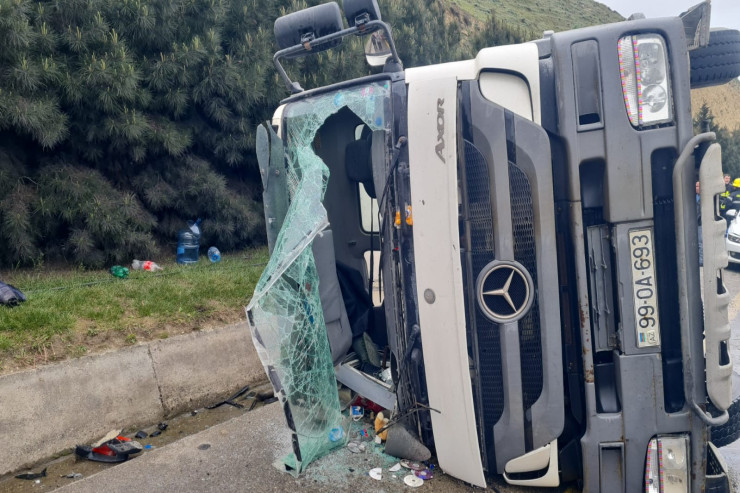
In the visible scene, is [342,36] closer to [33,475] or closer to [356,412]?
[356,412]

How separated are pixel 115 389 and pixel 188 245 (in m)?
4.03

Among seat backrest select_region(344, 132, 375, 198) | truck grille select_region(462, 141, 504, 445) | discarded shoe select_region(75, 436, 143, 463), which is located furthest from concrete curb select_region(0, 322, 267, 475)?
truck grille select_region(462, 141, 504, 445)

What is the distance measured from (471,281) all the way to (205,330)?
2961 millimetres

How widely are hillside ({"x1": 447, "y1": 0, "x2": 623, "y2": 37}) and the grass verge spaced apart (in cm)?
3547

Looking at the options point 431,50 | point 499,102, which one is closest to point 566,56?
point 499,102

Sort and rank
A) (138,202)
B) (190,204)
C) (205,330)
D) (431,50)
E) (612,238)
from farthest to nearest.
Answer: (431,50) < (190,204) < (138,202) < (205,330) < (612,238)

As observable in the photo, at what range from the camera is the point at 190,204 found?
810cm

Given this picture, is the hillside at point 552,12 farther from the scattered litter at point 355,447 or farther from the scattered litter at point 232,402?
the scattered litter at point 355,447

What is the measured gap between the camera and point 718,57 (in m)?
2.56

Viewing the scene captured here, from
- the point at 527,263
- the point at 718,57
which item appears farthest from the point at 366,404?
the point at 718,57

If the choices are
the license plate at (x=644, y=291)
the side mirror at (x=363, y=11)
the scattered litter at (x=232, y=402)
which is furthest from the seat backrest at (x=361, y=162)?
the scattered litter at (x=232, y=402)

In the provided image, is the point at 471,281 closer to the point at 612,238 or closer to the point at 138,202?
the point at 612,238

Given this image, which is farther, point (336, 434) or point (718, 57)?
point (336, 434)

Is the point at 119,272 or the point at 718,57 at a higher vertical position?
the point at 718,57
